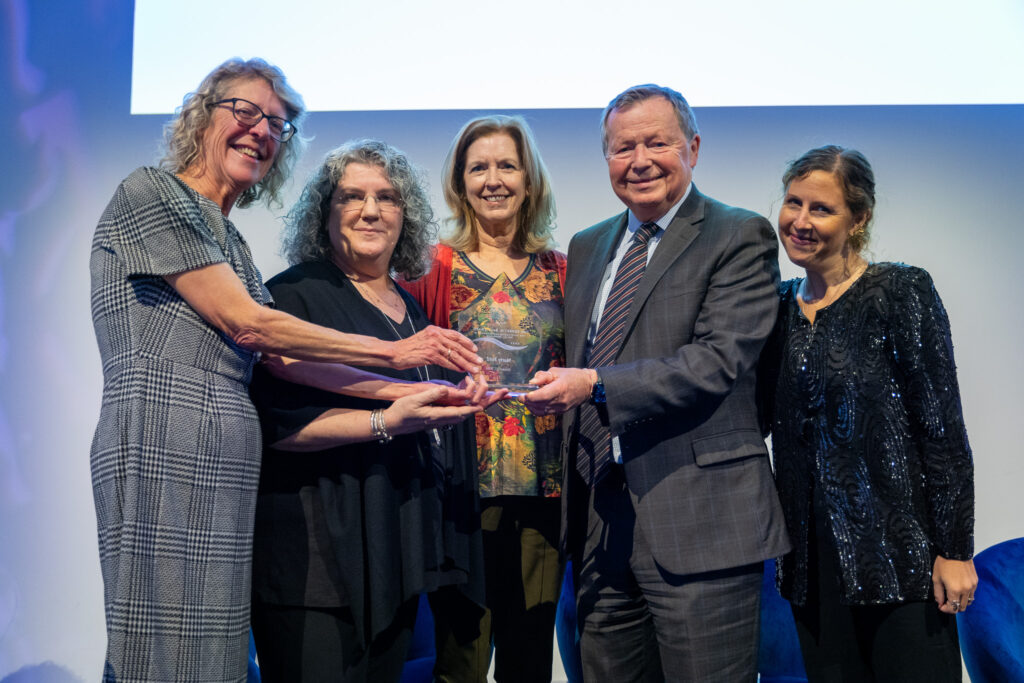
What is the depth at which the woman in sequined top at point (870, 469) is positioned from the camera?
5.48 feet

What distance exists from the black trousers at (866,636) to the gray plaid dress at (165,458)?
3.85 feet

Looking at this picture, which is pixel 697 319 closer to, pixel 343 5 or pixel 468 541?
pixel 468 541

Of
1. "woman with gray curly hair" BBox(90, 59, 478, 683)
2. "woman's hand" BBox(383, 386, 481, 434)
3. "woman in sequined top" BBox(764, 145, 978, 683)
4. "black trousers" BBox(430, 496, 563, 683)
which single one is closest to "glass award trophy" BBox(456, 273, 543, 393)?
"woman's hand" BBox(383, 386, 481, 434)

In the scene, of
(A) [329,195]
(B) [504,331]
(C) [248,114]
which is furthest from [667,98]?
(C) [248,114]

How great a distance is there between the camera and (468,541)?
5.79ft

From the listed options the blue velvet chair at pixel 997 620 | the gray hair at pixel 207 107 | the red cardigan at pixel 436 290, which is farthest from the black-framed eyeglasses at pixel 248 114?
the blue velvet chair at pixel 997 620

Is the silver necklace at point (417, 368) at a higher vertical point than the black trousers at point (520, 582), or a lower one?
higher

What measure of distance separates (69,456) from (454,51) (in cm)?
215

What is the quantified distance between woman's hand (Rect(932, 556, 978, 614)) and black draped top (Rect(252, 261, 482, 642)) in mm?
969

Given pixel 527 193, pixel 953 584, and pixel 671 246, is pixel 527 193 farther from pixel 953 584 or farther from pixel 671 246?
pixel 953 584

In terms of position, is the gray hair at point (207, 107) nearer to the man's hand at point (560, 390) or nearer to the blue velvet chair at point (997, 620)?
the man's hand at point (560, 390)

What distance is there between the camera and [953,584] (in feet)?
5.41

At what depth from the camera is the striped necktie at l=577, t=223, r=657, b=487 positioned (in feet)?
6.00

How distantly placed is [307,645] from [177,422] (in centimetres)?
50
